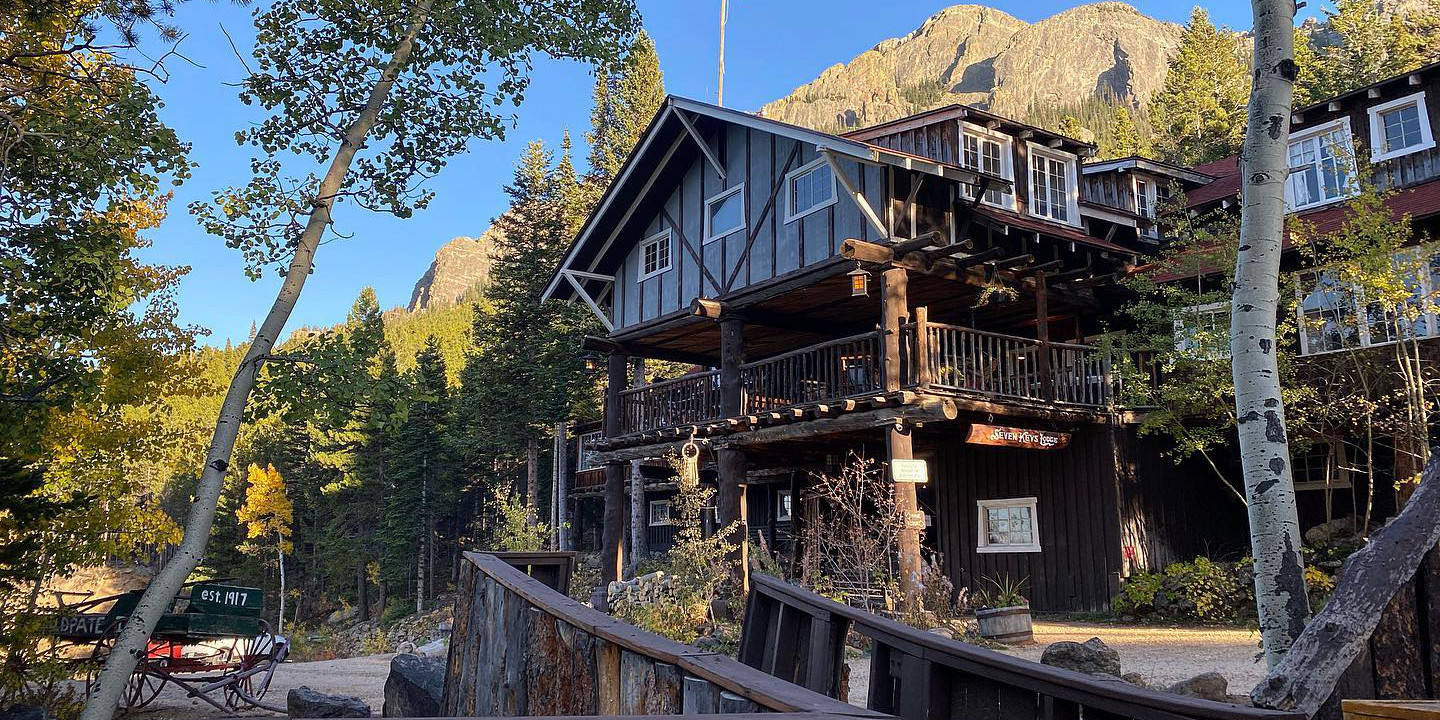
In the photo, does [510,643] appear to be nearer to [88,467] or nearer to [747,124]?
[88,467]

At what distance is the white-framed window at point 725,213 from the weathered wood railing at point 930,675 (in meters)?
14.5

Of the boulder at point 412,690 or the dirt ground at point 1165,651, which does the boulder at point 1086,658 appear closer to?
the dirt ground at point 1165,651

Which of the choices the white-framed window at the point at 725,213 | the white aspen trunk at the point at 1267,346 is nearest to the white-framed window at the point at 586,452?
the white-framed window at the point at 725,213

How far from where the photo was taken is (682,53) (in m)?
42.3

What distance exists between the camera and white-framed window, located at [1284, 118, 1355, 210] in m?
17.7

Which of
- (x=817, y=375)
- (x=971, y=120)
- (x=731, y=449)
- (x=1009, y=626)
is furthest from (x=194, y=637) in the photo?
(x=971, y=120)

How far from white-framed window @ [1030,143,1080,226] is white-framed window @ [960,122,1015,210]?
1.83ft

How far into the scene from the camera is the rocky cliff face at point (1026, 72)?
6314 inches

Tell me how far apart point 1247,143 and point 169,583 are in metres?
9.71

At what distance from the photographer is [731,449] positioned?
18078 millimetres

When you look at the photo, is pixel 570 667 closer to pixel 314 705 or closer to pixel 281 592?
pixel 314 705

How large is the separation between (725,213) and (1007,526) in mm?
8244

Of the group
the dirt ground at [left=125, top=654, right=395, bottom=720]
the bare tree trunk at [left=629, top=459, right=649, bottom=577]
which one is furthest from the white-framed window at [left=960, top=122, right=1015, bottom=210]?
the bare tree trunk at [left=629, top=459, right=649, bottom=577]

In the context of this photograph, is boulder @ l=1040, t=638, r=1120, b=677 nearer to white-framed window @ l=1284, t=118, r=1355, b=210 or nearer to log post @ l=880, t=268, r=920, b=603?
log post @ l=880, t=268, r=920, b=603
